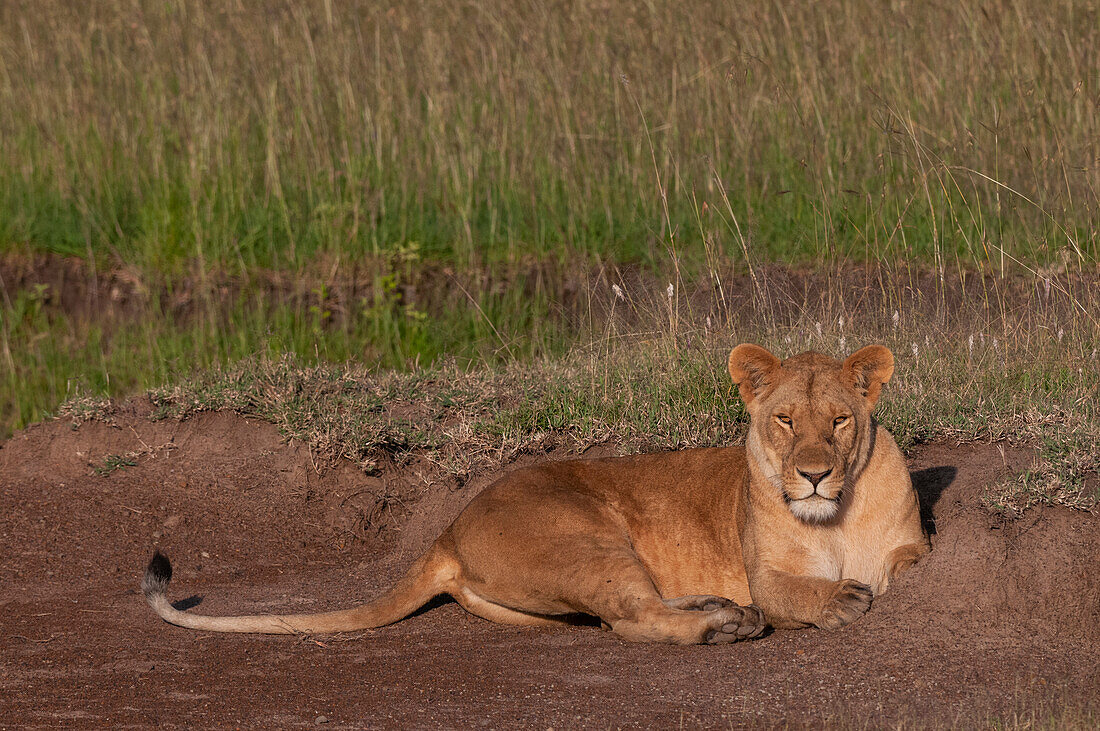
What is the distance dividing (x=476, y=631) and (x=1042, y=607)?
1.94m

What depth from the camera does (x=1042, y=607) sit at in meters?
3.97

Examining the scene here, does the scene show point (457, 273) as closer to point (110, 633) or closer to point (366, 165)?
point (366, 165)

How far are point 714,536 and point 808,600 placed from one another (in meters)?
0.65

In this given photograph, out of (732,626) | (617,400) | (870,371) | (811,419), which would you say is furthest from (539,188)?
(732,626)

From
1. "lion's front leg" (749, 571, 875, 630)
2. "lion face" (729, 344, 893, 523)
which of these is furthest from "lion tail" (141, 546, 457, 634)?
"lion face" (729, 344, 893, 523)

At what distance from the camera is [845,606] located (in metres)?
3.94

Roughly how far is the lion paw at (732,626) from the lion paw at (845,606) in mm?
211

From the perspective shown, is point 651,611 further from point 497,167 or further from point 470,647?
point 497,167

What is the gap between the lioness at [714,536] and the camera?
4.02 meters

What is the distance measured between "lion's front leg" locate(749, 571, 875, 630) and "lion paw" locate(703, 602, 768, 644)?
0.09 meters

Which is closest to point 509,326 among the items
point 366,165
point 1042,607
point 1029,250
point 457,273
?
point 457,273

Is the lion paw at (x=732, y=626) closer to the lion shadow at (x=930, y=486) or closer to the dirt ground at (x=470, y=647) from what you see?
the dirt ground at (x=470, y=647)

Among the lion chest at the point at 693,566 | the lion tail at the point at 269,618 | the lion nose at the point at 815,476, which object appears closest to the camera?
the lion nose at the point at 815,476

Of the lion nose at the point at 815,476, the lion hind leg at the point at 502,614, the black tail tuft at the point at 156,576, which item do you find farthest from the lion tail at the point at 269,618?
the lion nose at the point at 815,476
